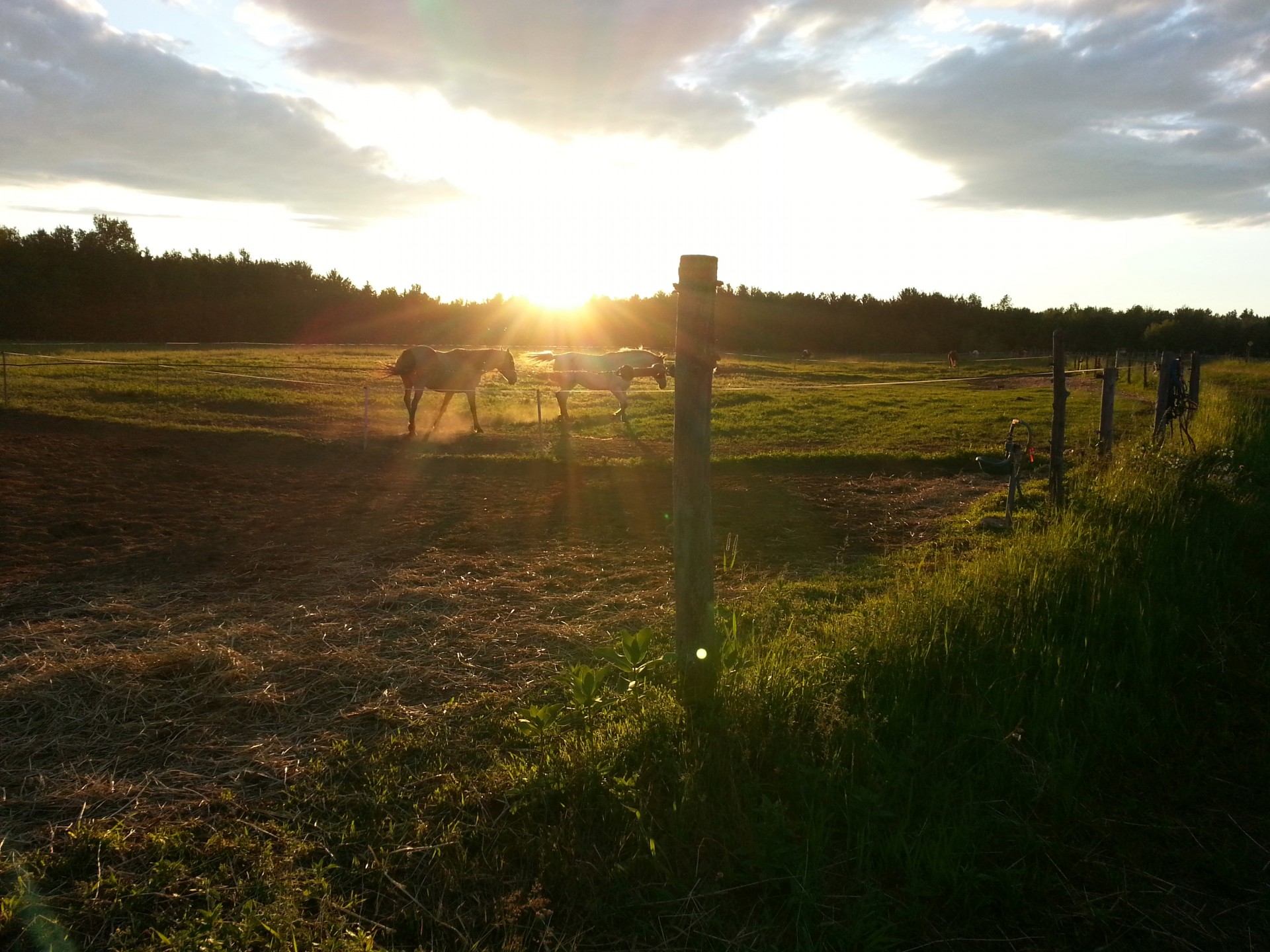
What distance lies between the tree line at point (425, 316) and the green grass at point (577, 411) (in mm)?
14890

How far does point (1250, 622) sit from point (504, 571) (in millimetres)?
5164

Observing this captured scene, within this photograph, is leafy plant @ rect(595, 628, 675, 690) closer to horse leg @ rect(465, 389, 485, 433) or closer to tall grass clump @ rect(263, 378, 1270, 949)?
tall grass clump @ rect(263, 378, 1270, 949)

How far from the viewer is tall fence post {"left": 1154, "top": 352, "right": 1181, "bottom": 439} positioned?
1054 centimetres

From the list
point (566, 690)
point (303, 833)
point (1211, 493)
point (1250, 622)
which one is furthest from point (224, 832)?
point (1211, 493)

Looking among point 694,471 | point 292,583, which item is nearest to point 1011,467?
point 694,471

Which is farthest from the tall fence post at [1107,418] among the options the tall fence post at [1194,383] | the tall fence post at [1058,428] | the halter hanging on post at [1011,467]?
the tall fence post at [1194,383]

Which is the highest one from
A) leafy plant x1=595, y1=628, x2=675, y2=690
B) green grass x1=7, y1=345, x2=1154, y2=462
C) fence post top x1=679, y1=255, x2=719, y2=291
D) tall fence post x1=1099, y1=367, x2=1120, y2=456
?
fence post top x1=679, y1=255, x2=719, y2=291

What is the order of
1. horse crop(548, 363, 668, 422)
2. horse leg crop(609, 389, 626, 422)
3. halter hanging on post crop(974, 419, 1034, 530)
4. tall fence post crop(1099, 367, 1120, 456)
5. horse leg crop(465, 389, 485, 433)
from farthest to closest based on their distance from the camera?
horse crop(548, 363, 668, 422) < horse leg crop(609, 389, 626, 422) < horse leg crop(465, 389, 485, 433) < tall fence post crop(1099, 367, 1120, 456) < halter hanging on post crop(974, 419, 1034, 530)

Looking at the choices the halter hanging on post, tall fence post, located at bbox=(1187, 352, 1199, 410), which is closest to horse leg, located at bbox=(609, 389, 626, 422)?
tall fence post, located at bbox=(1187, 352, 1199, 410)

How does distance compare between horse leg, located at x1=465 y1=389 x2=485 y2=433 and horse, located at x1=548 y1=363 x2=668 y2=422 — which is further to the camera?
horse, located at x1=548 y1=363 x2=668 y2=422

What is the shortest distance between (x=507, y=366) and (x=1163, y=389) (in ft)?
39.6

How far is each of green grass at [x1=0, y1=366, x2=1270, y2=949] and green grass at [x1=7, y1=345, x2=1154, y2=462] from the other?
910 centimetres

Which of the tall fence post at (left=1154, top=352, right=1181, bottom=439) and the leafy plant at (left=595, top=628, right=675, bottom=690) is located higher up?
the tall fence post at (left=1154, top=352, right=1181, bottom=439)

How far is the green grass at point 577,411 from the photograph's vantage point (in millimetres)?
15312
